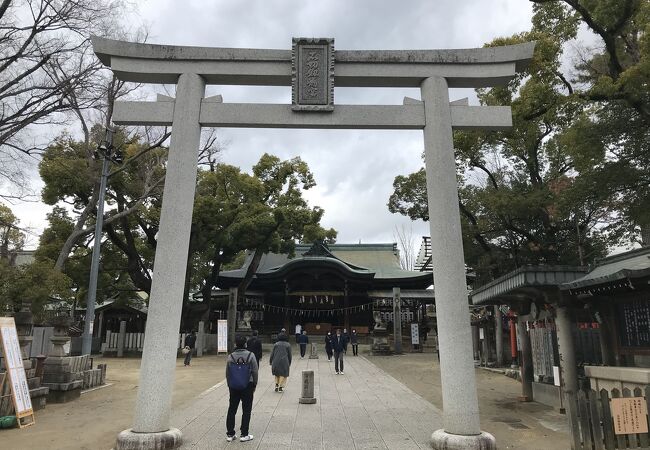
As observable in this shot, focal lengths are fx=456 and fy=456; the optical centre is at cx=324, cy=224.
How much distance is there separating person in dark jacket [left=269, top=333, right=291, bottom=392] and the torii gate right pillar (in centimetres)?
571

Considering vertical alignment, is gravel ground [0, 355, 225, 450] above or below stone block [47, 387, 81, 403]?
below

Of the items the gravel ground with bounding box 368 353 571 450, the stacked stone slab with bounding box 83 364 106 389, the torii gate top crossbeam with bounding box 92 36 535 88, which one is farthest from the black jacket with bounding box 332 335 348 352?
the torii gate top crossbeam with bounding box 92 36 535 88

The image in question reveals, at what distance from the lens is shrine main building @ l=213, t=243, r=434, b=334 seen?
3159cm

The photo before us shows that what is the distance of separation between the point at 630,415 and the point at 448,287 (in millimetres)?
2857

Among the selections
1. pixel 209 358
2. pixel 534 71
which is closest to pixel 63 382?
pixel 209 358

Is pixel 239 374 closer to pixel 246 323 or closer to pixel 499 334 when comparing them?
pixel 499 334

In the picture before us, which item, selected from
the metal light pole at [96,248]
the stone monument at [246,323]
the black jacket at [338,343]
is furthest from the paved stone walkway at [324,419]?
the stone monument at [246,323]

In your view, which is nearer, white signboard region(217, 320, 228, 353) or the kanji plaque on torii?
the kanji plaque on torii

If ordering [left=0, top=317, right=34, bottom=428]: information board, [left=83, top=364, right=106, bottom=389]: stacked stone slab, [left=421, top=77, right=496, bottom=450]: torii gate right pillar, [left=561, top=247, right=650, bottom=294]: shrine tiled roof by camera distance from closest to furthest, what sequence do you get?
1. [left=421, top=77, right=496, bottom=450]: torii gate right pillar
2. [left=561, top=247, right=650, bottom=294]: shrine tiled roof
3. [left=0, top=317, right=34, bottom=428]: information board
4. [left=83, top=364, right=106, bottom=389]: stacked stone slab

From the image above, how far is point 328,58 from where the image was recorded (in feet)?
25.5

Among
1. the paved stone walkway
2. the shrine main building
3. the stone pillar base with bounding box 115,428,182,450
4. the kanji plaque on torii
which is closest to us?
the stone pillar base with bounding box 115,428,182,450

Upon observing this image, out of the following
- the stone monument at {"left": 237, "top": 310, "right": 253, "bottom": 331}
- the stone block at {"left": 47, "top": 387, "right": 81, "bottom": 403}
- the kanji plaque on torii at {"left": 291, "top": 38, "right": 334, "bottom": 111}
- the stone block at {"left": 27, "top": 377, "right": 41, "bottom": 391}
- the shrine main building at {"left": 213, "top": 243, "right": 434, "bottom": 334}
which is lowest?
the stone block at {"left": 47, "top": 387, "right": 81, "bottom": 403}

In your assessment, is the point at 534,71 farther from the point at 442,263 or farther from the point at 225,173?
the point at 225,173

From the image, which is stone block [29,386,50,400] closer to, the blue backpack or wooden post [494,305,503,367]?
the blue backpack
